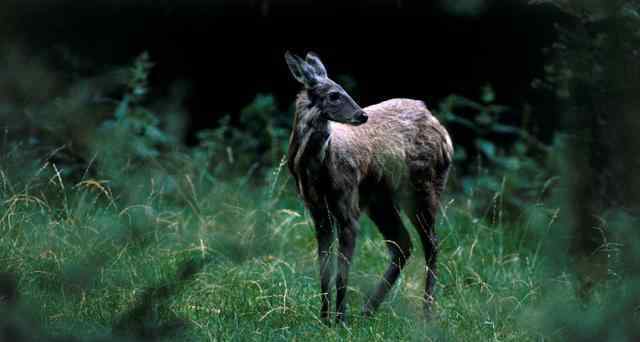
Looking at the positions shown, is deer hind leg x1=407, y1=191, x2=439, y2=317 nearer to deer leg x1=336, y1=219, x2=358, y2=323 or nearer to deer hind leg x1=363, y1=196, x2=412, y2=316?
deer hind leg x1=363, y1=196, x2=412, y2=316

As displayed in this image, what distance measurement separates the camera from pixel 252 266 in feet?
19.8

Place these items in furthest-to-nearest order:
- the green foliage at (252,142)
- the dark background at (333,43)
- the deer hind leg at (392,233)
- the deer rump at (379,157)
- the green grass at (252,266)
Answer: the dark background at (333,43)
the green foliage at (252,142)
the deer hind leg at (392,233)
the deer rump at (379,157)
the green grass at (252,266)

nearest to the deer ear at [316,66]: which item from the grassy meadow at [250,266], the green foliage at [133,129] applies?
the grassy meadow at [250,266]

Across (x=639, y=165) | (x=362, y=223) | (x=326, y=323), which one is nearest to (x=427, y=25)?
(x=362, y=223)

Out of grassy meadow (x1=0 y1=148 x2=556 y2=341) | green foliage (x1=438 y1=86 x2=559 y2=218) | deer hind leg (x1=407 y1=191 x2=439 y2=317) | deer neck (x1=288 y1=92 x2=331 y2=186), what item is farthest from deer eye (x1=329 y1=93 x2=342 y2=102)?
green foliage (x1=438 y1=86 x2=559 y2=218)

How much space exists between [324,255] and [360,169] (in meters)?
0.58

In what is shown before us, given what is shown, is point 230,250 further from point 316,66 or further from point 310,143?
point 316,66

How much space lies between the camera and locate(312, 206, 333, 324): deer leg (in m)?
5.33

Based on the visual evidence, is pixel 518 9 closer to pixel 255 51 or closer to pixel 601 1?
pixel 255 51

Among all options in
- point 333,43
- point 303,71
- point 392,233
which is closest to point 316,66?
point 303,71

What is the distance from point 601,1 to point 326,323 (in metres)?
2.65

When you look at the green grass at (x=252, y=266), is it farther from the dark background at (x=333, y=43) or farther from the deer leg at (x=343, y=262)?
the dark background at (x=333, y=43)

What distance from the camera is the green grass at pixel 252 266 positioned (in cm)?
439

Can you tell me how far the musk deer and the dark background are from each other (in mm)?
3680
